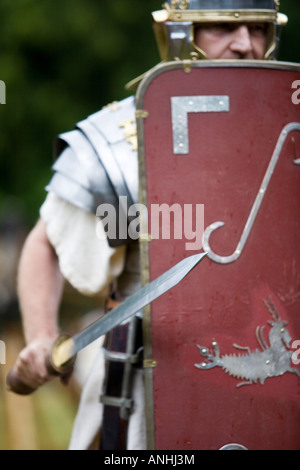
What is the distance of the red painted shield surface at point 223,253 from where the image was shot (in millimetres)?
2703

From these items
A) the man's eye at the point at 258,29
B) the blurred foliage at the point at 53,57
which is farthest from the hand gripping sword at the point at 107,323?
the blurred foliage at the point at 53,57

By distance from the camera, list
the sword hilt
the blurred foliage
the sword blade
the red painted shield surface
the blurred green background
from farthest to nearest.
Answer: the blurred foliage, the blurred green background, the sword hilt, the red painted shield surface, the sword blade

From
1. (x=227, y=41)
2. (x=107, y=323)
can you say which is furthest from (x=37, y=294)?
(x=227, y=41)

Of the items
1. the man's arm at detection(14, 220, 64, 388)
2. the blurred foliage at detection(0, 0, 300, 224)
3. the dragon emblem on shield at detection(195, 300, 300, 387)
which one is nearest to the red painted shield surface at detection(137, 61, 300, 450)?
the dragon emblem on shield at detection(195, 300, 300, 387)

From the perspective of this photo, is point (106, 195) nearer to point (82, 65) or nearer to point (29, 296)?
point (29, 296)

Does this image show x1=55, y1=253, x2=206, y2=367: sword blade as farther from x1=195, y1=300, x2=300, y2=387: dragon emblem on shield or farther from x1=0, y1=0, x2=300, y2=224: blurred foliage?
x1=0, y1=0, x2=300, y2=224: blurred foliage

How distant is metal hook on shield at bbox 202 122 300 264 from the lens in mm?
2725

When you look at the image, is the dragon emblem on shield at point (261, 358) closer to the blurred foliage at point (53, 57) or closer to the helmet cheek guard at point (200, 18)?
the helmet cheek guard at point (200, 18)

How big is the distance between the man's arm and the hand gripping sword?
0.08 metres

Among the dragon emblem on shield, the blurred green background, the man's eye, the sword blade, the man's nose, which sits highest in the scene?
the blurred green background

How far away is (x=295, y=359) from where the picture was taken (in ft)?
9.00

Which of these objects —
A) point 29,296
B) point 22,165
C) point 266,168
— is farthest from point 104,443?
point 22,165

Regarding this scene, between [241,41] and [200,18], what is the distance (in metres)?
0.13

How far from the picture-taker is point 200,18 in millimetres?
2889
